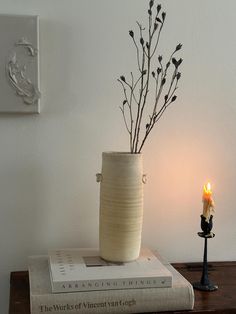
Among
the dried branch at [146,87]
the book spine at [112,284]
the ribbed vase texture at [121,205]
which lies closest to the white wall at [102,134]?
the dried branch at [146,87]

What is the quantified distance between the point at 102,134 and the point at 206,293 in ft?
1.59

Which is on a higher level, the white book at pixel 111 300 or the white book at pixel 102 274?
the white book at pixel 102 274

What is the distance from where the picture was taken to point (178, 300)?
89 centimetres

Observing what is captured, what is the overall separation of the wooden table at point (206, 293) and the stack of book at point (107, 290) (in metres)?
0.05

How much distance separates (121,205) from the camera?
95 cm

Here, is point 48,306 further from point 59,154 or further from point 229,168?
point 229,168

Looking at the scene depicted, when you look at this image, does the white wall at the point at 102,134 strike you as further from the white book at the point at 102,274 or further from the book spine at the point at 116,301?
the book spine at the point at 116,301

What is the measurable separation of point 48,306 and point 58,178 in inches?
14.6

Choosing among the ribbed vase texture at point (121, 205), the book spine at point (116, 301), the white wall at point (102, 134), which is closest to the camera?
the book spine at point (116, 301)

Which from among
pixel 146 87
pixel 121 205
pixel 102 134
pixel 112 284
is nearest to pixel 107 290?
pixel 112 284

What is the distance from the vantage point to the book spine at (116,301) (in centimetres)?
83

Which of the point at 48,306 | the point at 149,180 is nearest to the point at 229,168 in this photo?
the point at 149,180

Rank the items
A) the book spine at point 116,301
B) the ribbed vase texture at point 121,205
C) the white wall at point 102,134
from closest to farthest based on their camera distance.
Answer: the book spine at point 116,301 < the ribbed vase texture at point 121,205 < the white wall at point 102,134

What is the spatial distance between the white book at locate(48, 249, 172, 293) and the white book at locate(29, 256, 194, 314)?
0.5 inches
